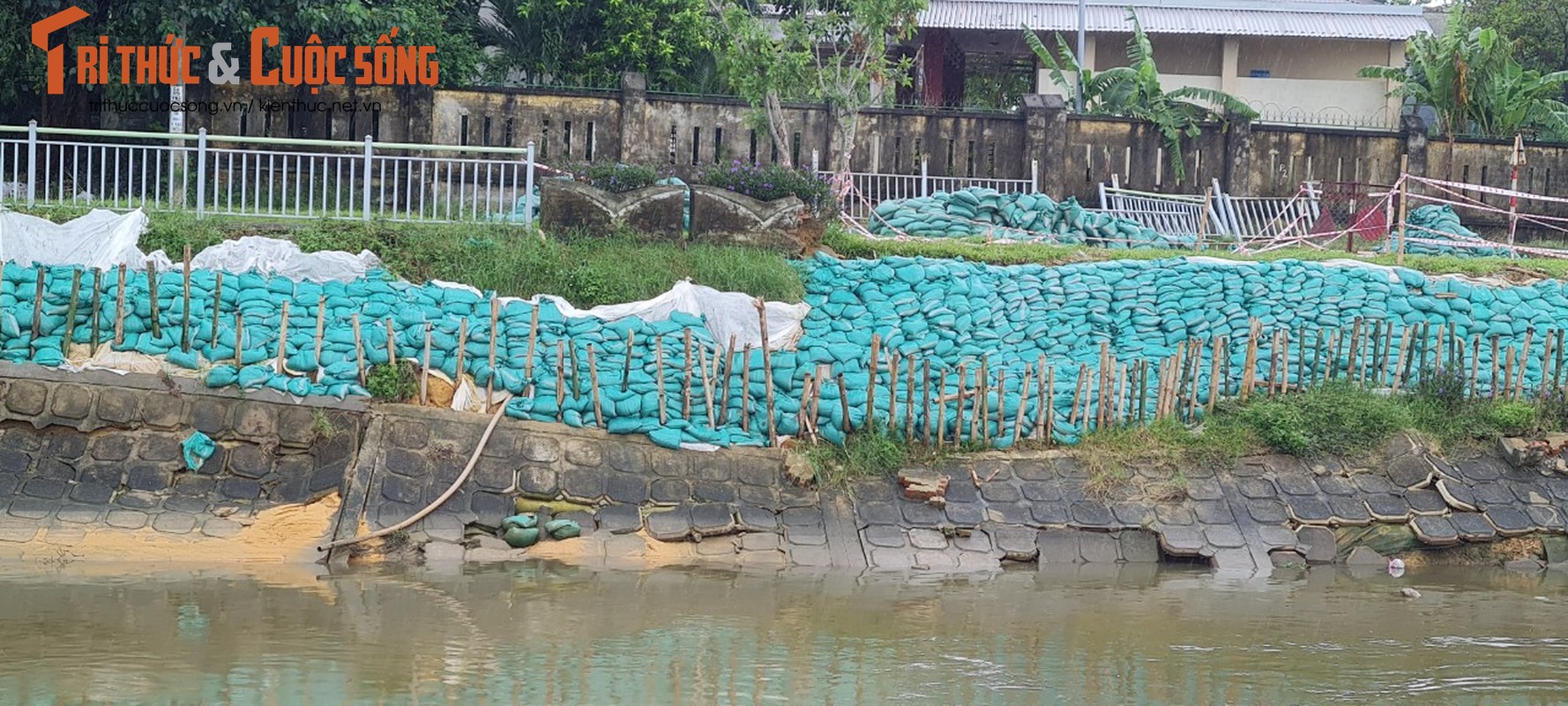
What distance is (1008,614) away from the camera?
385 inches

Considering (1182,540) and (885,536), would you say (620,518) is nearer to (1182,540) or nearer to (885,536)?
(885,536)

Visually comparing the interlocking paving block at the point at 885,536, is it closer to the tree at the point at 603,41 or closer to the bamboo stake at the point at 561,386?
the bamboo stake at the point at 561,386

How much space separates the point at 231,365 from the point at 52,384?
44.8 inches

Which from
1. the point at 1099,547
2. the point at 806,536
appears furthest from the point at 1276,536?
the point at 806,536

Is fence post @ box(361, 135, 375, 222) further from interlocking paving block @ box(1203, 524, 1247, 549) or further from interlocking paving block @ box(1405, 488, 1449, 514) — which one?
interlocking paving block @ box(1405, 488, 1449, 514)

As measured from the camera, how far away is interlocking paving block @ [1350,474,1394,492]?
1196 cm

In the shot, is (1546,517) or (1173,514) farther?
(1546,517)

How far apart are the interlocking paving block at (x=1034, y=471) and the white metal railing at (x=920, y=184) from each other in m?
8.77

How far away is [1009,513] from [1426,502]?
122 inches

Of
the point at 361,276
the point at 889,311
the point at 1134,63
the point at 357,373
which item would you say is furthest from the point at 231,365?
the point at 1134,63

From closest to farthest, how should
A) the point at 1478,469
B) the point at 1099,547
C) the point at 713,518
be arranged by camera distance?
the point at 713,518
the point at 1099,547
the point at 1478,469

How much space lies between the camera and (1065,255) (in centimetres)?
1527

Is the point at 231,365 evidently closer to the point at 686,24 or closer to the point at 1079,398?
the point at 1079,398

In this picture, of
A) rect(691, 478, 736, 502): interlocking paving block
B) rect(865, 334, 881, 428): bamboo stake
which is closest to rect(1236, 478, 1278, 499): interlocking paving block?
rect(865, 334, 881, 428): bamboo stake
